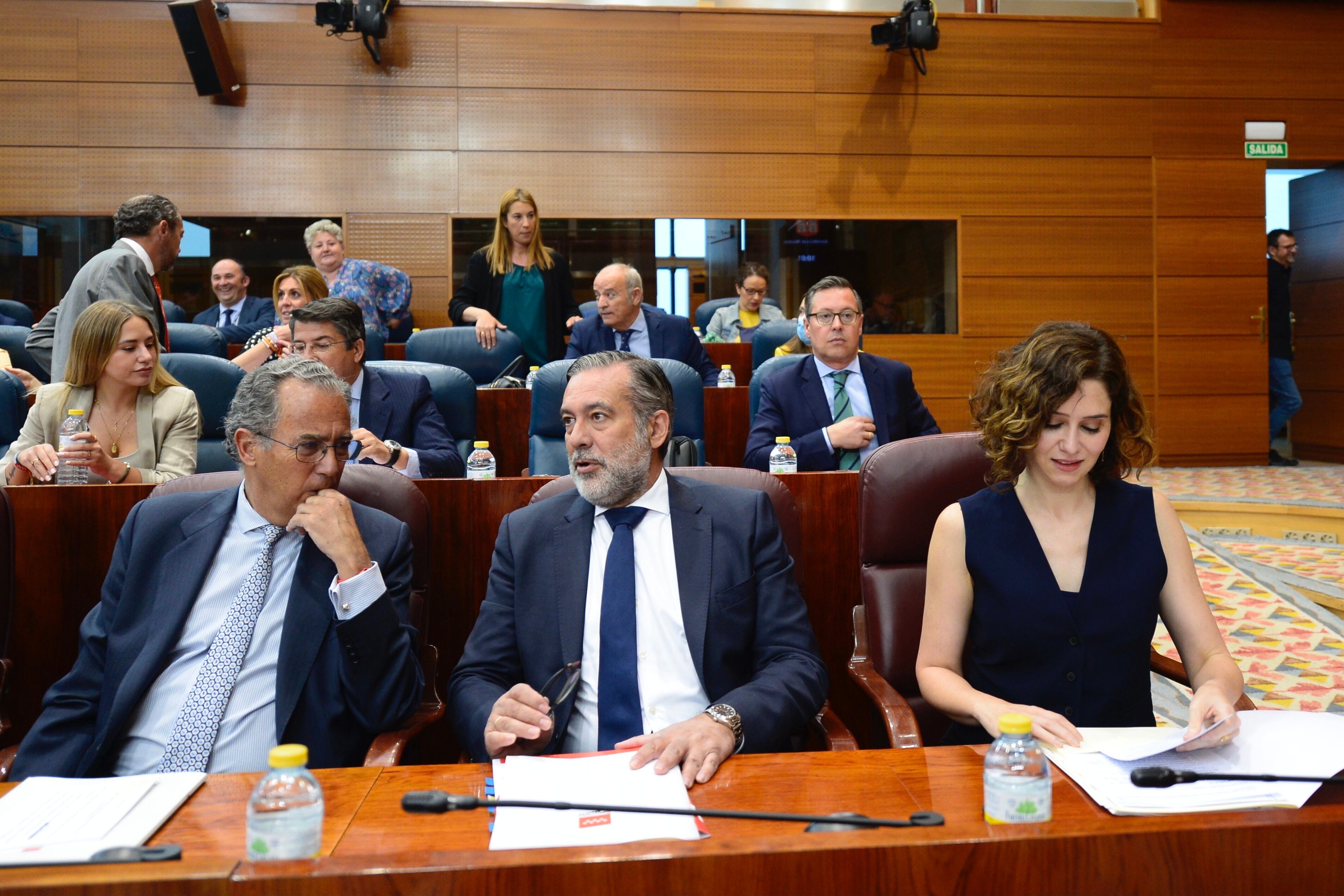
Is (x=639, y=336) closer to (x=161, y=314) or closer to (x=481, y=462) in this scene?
(x=481, y=462)

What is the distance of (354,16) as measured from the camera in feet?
20.0

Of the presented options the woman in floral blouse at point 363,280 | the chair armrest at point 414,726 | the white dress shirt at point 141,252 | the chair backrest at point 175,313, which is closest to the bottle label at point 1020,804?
the chair armrest at point 414,726

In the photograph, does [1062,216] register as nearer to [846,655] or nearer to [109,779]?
[846,655]

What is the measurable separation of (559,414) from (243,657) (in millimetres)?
1866

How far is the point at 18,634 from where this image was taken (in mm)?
2018

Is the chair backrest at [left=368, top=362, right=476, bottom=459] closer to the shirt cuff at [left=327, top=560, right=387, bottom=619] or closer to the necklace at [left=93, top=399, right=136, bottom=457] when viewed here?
the necklace at [left=93, top=399, right=136, bottom=457]

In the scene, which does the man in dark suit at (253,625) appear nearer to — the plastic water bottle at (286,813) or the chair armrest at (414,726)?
the chair armrest at (414,726)

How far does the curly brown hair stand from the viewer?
5.33 ft

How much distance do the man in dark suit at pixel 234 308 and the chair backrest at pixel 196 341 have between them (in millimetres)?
1350

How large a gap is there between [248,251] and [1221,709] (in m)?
6.43

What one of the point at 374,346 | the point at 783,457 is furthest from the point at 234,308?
the point at 783,457

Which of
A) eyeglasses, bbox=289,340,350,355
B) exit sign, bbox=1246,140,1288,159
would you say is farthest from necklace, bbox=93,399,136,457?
exit sign, bbox=1246,140,1288,159

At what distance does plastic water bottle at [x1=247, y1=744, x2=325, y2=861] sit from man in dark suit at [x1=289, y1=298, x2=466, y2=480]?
205 centimetres

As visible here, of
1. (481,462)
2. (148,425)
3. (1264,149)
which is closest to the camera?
(148,425)
